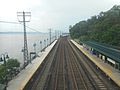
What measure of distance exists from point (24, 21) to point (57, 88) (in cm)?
1930

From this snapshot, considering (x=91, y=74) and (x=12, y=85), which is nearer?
(x=12, y=85)

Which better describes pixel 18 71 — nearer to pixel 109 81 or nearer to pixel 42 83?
pixel 42 83

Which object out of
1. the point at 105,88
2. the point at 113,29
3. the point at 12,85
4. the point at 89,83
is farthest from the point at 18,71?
the point at 113,29

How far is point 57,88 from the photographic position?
105ft

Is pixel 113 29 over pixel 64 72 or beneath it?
over

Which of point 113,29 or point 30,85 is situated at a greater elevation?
point 113,29

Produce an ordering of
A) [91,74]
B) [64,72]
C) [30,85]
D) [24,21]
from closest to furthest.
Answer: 1. [30,85]
2. [91,74]
3. [64,72]
4. [24,21]

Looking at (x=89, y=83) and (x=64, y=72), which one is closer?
(x=89, y=83)

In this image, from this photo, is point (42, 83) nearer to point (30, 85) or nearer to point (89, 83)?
point (30, 85)

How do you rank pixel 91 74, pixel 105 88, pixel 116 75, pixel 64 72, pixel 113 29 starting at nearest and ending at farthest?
pixel 105 88 → pixel 116 75 → pixel 91 74 → pixel 64 72 → pixel 113 29

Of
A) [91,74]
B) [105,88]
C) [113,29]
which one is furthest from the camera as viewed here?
[113,29]

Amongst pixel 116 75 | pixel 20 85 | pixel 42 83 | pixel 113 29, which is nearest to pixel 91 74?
pixel 116 75

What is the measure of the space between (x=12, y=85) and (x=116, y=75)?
14.5m

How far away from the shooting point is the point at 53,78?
38469 millimetres
